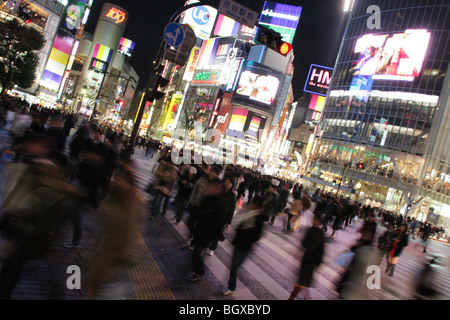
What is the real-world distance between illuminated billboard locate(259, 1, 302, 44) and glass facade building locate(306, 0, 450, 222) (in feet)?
72.4

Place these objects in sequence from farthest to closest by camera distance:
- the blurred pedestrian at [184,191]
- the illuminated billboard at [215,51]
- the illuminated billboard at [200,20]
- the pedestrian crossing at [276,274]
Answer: the illuminated billboard at [200,20]
the illuminated billboard at [215,51]
the blurred pedestrian at [184,191]
the pedestrian crossing at [276,274]

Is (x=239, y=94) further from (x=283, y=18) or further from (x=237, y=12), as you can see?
(x=237, y=12)

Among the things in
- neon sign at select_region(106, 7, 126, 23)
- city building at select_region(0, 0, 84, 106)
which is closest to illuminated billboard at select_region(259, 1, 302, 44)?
city building at select_region(0, 0, 84, 106)

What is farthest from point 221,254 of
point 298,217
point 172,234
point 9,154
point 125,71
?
point 125,71

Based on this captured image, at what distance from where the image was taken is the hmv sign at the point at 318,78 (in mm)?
79312

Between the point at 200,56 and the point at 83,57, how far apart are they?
79.8 m

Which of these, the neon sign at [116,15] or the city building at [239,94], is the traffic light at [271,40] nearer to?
the city building at [239,94]

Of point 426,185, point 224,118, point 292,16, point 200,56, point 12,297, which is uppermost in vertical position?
point 292,16

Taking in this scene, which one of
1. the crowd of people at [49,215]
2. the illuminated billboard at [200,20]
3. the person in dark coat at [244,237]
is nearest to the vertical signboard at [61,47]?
the illuminated billboard at [200,20]

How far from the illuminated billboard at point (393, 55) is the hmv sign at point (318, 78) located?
19.5 m

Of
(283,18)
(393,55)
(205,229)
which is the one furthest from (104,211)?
(283,18)

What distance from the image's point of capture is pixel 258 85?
65.0m

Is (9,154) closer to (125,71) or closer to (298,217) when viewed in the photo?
(298,217)

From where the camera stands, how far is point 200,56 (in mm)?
78000
